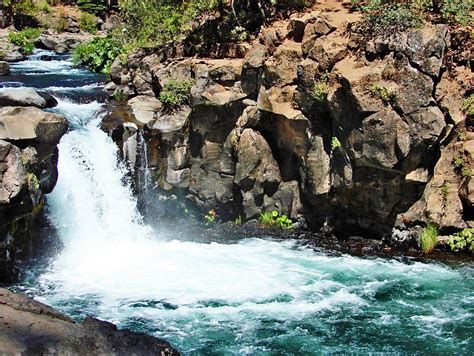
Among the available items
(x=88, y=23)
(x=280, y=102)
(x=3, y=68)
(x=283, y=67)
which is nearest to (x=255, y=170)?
(x=280, y=102)

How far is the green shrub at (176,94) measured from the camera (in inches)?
565

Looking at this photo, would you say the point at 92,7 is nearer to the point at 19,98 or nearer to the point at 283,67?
the point at 19,98

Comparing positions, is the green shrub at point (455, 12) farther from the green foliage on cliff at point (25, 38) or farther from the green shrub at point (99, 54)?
the green foliage on cliff at point (25, 38)

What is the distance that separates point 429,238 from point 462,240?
2.18 feet

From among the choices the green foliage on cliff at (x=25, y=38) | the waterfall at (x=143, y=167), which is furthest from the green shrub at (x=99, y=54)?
the waterfall at (x=143, y=167)

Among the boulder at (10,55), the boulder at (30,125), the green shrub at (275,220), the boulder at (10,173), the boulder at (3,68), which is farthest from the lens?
the boulder at (10,55)

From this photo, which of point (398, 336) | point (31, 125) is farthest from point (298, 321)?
point (31, 125)

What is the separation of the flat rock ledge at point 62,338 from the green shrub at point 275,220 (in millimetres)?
7717

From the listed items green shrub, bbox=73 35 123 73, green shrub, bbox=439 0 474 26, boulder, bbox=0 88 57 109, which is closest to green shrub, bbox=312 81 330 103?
green shrub, bbox=439 0 474 26

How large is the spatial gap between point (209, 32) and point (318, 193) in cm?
604

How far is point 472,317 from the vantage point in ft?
31.4

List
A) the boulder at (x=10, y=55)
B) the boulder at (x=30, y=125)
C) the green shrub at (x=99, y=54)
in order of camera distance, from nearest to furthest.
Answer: the boulder at (x=30, y=125), the green shrub at (x=99, y=54), the boulder at (x=10, y=55)

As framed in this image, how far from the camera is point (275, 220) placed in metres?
13.6

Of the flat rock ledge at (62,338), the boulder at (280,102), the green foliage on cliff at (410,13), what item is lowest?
the flat rock ledge at (62,338)
